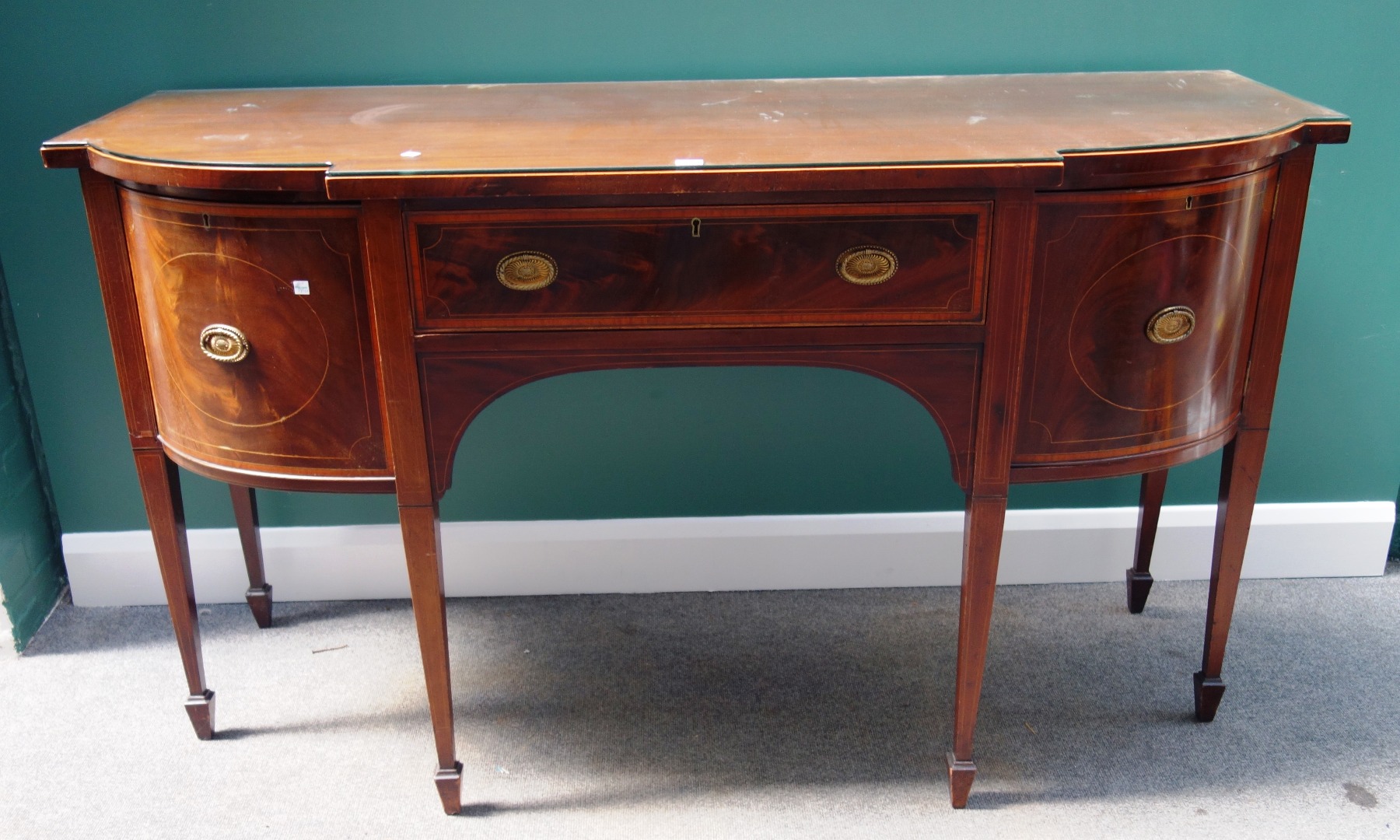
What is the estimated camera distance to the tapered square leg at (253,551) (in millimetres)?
1896

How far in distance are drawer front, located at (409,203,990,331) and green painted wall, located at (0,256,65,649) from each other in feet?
3.23

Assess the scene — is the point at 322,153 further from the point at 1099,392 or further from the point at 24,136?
the point at 1099,392

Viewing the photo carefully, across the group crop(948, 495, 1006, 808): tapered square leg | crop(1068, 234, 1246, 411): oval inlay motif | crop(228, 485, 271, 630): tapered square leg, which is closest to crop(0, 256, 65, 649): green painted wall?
crop(228, 485, 271, 630): tapered square leg

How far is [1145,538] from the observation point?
77.5 inches

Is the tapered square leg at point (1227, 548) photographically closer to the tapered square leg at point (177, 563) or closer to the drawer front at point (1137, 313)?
the drawer front at point (1137, 313)

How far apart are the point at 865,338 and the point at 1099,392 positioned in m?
0.30

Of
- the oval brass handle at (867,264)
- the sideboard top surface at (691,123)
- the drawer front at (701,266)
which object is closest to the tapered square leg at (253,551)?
the sideboard top surface at (691,123)

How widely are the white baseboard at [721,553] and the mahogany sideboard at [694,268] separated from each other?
52 cm

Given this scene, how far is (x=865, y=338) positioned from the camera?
4.35 ft

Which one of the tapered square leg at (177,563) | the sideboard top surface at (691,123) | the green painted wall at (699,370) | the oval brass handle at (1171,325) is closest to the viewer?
the sideboard top surface at (691,123)

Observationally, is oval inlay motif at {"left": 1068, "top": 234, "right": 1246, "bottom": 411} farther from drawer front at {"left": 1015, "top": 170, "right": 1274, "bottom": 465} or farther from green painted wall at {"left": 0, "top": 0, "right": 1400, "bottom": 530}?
green painted wall at {"left": 0, "top": 0, "right": 1400, "bottom": 530}

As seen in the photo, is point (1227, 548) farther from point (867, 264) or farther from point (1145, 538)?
point (867, 264)

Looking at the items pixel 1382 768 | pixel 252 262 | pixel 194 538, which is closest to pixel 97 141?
pixel 252 262

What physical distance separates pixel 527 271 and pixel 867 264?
0.38m
